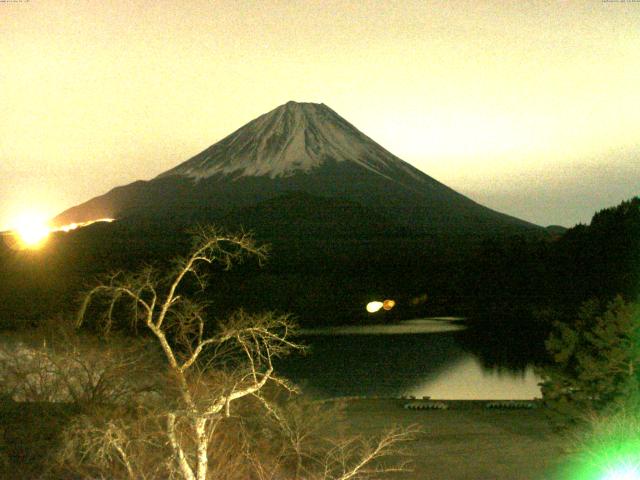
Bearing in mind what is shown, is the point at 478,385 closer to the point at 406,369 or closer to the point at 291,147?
the point at 406,369

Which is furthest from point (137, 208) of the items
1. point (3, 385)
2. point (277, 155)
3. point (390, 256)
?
point (3, 385)

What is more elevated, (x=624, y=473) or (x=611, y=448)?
(x=611, y=448)

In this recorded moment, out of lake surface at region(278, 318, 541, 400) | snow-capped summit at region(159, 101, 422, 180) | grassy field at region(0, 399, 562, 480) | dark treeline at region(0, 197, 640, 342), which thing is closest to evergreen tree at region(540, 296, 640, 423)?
grassy field at region(0, 399, 562, 480)

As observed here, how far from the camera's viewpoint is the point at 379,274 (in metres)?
86.4

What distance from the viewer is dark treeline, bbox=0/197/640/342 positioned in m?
56.1

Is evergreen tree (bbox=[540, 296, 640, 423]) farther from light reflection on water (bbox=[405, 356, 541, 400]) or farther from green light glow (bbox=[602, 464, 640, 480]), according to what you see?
light reflection on water (bbox=[405, 356, 541, 400])

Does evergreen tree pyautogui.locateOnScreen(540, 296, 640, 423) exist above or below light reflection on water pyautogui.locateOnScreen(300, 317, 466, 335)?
above

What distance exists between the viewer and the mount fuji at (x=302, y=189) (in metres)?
119

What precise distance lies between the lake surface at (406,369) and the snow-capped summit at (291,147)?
75337 mm

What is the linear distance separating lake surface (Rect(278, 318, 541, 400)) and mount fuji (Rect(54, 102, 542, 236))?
66.3 meters

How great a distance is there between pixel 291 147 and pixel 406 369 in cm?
9362

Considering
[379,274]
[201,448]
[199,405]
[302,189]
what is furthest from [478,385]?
[302,189]

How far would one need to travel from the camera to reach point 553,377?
16.2 meters

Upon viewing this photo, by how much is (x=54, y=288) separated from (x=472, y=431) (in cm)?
5579
